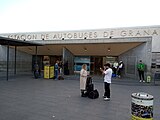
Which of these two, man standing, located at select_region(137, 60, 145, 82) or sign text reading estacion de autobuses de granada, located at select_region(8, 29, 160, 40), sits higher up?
sign text reading estacion de autobuses de granada, located at select_region(8, 29, 160, 40)

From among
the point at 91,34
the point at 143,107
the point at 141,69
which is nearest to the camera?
the point at 143,107

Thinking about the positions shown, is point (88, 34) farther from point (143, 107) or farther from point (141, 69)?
point (143, 107)

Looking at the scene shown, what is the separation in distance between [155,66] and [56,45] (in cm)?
999

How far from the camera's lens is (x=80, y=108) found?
6.50 metres

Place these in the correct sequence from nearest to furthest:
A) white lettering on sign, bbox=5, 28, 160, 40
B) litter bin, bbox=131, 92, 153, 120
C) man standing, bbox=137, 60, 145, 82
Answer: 1. litter bin, bbox=131, 92, 153, 120
2. man standing, bbox=137, 60, 145, 82
3. white lettering on sign, bbox=5, 28, 160, 40

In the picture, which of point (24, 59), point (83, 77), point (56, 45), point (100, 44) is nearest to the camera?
point (83, 77)

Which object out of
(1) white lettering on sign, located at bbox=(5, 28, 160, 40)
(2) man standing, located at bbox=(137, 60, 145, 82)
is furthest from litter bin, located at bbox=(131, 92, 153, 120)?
(1) white lettering on sign, located at bbox=(5, 28, 160, 40)

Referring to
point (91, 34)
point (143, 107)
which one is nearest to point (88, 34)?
point (91, 34)

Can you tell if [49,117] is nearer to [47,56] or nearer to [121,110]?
[121,110]

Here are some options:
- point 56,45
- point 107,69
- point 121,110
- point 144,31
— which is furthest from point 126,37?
point 121,110

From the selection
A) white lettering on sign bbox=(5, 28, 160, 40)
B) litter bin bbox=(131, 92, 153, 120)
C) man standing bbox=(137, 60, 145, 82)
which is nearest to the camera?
litter bin bbox=(131, 92, 153, 120)

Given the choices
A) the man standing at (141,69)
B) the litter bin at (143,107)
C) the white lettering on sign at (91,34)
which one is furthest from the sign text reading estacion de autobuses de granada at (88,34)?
the litter bin at (143,107)

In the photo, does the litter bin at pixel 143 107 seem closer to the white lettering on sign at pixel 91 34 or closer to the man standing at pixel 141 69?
the man standing at pixel 141 69

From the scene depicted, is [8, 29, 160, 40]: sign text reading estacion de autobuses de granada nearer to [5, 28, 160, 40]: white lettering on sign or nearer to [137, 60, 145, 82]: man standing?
[5, 28, 160, 40]: white lettering on sign
